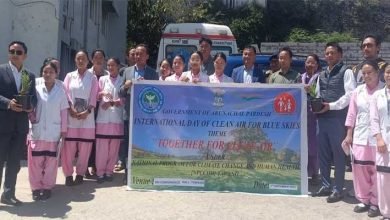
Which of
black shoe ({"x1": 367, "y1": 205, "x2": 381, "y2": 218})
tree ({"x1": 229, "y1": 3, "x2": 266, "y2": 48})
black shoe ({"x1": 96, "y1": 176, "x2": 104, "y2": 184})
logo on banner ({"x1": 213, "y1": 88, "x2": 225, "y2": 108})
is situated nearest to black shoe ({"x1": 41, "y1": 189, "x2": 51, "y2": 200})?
black shoe ({"x1": 96, "y1": 176, "x2": 104, "y2": 184})

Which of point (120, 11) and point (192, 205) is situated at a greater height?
point (120, 11)

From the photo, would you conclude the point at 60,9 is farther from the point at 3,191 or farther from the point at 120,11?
the point at 120,11

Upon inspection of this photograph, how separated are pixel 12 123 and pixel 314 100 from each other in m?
3.77

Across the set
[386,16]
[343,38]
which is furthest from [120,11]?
[386,16]

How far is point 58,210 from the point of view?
6.81m

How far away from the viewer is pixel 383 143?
6.23 metres

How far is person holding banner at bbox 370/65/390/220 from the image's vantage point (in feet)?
20.4

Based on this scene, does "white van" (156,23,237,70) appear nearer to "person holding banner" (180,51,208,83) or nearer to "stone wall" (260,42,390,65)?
"person holding banner" (180,51,208,83)

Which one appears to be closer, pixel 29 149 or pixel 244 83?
pixel 29 149

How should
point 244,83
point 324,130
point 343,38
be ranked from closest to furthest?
point 324,130
point 244,83
point 343,38

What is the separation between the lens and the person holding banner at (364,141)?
664cm

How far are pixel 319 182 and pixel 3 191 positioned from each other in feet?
14.2

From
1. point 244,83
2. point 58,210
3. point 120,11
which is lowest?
point 58,210

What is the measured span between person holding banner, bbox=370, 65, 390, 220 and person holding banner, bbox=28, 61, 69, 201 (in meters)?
3.87
